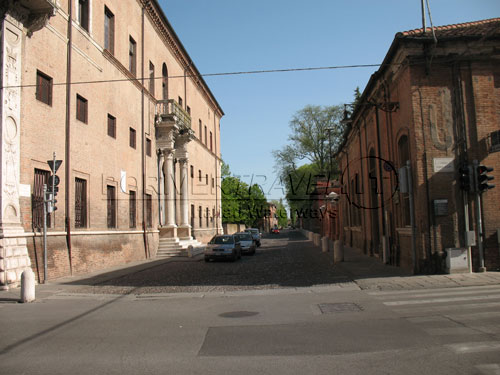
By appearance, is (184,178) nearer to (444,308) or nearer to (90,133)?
(90,133)

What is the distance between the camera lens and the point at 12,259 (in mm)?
12789

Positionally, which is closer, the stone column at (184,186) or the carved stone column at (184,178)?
the carved stone column at (184,178)

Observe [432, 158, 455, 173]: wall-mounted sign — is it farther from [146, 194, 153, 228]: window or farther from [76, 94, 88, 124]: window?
[146, 194, 153, 228]: window

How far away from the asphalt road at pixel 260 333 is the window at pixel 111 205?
923 centimetres

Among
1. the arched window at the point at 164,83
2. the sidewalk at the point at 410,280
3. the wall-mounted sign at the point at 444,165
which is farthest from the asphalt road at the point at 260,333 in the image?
the arched window at the point at 164,83

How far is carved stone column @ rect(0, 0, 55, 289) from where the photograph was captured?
12711 millimetres

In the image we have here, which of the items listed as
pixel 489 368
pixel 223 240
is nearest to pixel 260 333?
pixel 489 368

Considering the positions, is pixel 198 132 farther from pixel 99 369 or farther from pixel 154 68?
pixel 99 369

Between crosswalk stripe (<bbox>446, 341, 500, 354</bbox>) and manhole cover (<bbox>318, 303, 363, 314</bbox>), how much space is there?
308cm

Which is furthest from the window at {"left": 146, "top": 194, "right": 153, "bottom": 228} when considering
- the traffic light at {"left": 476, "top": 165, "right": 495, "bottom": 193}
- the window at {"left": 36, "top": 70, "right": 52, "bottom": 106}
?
the traffic light at {"left": 476, "top": 165, "right": 495, "bottom": 193}

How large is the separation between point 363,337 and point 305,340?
0.89 metres

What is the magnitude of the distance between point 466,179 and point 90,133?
15.0 metres

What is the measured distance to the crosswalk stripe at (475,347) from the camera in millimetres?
5516

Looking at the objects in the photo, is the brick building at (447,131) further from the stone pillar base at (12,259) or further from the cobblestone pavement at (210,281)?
the stone pillar base at (12,259)
